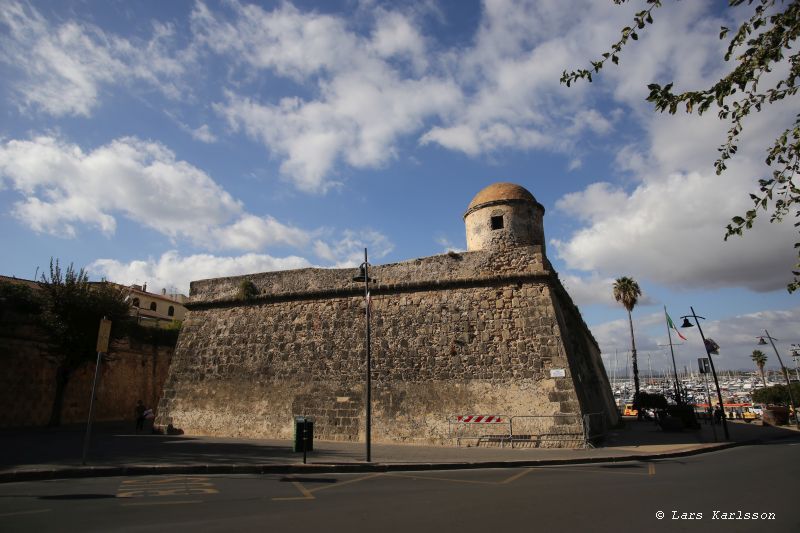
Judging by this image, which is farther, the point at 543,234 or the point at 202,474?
the point at 543,234

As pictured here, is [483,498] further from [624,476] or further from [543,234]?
[543,234]

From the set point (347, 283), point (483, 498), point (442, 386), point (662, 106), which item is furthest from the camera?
point (347, 283)

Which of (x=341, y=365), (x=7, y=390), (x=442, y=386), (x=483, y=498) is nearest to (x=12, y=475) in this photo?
(x=483, y=498)

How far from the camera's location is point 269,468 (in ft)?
33.7

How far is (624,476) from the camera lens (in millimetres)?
9227

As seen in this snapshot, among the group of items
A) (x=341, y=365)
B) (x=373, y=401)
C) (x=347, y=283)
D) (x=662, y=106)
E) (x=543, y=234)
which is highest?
(x=543, y=234)

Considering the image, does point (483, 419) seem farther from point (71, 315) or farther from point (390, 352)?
point (71, 315)

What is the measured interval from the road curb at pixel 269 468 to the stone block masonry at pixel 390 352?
9.18ft

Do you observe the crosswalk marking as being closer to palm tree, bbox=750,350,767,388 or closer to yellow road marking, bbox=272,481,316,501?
yellow road marking, bbox=272,481,316,501

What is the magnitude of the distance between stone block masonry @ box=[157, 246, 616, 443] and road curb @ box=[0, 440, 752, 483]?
280 centimetres

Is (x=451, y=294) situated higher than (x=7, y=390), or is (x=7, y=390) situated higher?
(x=451, y=294)

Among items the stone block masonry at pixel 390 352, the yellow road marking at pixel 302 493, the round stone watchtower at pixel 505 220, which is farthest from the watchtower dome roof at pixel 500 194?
the yellow road marking at pixel 302 493

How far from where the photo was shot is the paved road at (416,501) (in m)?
5.50

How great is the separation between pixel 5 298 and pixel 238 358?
1366 centimetres
